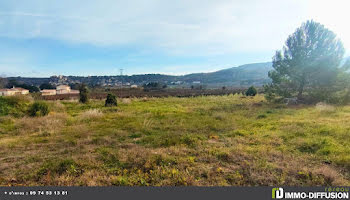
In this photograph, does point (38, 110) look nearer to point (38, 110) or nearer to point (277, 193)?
point (38, 110)

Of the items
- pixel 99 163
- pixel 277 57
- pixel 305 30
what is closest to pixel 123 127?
pixel 99 163

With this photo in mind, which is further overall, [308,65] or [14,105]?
[308,65]

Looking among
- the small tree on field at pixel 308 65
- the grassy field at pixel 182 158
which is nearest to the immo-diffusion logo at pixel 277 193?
the grassy field at pixel 182 158

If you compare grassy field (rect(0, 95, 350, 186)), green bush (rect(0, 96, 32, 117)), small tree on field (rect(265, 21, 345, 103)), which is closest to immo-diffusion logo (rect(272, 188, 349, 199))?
grassy field (rect(0, 95, 350, 186))

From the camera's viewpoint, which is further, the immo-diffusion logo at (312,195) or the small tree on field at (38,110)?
the small tree on field at (38,110)

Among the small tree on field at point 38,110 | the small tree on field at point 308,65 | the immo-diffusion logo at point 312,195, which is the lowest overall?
the immo-diffusion logo at point 312,195

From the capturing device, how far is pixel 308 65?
16.8 meters

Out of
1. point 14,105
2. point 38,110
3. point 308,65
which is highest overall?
point 308,65

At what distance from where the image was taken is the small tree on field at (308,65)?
54.0 ft

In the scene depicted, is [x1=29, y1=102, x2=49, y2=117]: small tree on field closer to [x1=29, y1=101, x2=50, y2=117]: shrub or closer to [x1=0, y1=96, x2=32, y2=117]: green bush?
[x1=29, y1=101, x2=50, y2=117]: shrub

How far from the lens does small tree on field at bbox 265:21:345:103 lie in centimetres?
1645

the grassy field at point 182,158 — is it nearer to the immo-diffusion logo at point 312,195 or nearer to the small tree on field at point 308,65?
the immo-diffusion logo at point 312,195

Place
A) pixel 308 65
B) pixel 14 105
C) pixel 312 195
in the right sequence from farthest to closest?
pixel 308 65
pixel 14 105
pixel 312 195

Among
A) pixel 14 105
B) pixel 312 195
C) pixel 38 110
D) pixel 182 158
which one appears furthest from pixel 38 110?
pixel 312 195
